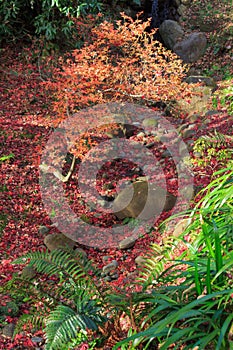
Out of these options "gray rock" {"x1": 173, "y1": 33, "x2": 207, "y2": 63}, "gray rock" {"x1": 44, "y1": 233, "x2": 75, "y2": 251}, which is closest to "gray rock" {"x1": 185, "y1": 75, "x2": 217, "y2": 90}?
"gray rock" {"x1": 173, "y1": 33, "x2": 207, "y2": 63}

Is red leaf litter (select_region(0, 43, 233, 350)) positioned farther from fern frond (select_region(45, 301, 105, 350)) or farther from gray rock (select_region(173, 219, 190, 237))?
fern frond (select_region(45, 301, 105, 350))

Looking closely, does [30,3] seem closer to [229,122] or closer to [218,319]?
[229,122]

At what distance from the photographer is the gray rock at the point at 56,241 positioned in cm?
476

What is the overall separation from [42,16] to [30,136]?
3005 millimetres

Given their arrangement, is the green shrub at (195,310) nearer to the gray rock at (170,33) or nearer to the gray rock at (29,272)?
the gray rock at (29,272)

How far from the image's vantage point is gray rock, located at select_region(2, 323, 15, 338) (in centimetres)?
353

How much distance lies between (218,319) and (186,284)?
454 mm

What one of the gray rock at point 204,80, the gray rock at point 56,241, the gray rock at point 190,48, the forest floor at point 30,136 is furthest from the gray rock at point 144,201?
the gray rock at point 190,48

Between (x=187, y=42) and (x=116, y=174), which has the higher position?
(x=187, y=42)

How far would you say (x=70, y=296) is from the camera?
2713mm

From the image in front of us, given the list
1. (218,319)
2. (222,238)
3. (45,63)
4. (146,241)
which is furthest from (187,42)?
(218,319)

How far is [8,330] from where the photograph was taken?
356 cm

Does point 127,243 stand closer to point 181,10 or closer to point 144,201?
point 144,201

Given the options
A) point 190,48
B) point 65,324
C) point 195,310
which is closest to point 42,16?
point 190,48
